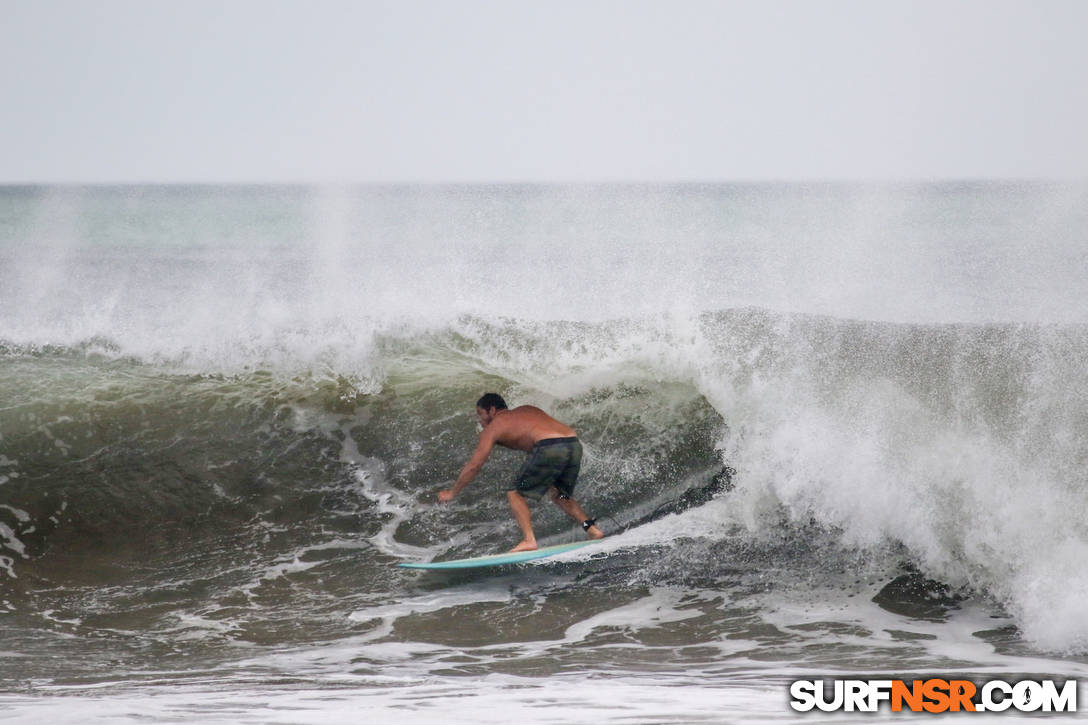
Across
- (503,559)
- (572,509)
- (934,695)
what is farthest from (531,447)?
(934,695)

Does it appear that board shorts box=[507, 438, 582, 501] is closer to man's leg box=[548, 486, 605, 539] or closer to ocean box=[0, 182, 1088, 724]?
man's leg box=[548, 486, 605, 539]

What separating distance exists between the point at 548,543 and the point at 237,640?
6.85 feet

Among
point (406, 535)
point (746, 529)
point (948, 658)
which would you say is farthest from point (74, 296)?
point (948, 658)

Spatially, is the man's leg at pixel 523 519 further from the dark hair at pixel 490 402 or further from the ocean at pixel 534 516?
the dark hair at pixel 490 402

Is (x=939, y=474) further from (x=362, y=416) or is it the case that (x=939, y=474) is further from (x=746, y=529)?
(x=362, y=416)

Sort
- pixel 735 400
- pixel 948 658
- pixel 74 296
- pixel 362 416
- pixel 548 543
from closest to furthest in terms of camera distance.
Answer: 1. pixel 948 658
2. pixel 548 543
3. pixel 735 400
4. pixel 362 416
5. pixel 74 296

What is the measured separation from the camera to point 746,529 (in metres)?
6.85

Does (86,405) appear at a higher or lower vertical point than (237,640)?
higher

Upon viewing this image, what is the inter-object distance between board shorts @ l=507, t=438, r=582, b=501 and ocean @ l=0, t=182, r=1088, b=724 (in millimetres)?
505

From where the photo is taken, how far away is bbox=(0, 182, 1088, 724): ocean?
4801 millimetres

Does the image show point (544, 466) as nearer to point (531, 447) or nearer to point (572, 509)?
point (531, 447)

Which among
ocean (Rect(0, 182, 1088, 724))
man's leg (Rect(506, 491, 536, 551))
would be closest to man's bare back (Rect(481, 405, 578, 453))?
man's leg (Rect(506, 491, 536, 551))

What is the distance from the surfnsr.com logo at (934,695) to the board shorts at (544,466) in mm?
2257

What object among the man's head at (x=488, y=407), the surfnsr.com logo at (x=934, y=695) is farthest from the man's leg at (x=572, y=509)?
the surfnsr.com logo at (x=934, y=695)
